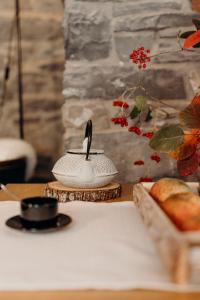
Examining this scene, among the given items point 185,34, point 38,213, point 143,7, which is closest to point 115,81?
point 143,7

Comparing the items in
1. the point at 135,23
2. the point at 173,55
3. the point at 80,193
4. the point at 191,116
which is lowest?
the point at 80,193

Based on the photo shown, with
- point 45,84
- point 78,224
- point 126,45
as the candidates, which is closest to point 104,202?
point 78,224

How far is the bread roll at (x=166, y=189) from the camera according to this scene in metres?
0.96

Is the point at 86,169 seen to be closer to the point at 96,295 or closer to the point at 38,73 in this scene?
the point at 96,295

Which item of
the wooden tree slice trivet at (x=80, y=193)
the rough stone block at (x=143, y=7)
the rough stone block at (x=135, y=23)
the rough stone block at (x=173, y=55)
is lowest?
the wooden tree slice trivet at (x=80, y=193)

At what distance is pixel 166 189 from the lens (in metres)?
0.97

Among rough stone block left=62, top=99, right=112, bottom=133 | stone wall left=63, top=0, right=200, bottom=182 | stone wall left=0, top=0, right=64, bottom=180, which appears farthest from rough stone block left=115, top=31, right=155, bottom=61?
stone wall left=0, top=0, right=64, bottom=180

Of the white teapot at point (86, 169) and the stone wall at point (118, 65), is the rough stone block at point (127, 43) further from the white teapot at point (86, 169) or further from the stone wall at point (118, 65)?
the white teapot at point (86, 169)

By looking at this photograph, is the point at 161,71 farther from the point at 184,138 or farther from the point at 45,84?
the point at 45,84

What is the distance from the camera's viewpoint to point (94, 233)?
0.88 m

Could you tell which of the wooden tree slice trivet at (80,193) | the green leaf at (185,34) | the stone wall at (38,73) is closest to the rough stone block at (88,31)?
the green leaf at (185,34)

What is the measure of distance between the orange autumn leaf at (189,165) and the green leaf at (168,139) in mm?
59

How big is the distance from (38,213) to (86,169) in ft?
1.32

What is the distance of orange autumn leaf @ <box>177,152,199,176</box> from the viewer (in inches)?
44.9
